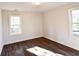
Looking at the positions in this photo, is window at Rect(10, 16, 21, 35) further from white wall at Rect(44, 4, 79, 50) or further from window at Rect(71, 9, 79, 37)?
window at Rect(71, 9, 79, 37)

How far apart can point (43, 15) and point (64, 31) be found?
7.45 ft

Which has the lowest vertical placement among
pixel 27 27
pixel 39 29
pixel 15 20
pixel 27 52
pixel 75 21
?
pixel 27 52

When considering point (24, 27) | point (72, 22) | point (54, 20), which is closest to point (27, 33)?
point (24, 27)

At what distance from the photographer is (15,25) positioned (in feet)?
15.5

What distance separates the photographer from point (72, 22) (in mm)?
3422

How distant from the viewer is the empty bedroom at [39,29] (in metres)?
3.15

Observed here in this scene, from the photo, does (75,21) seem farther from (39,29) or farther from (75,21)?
(39,29)

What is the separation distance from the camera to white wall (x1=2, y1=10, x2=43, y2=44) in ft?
14.1

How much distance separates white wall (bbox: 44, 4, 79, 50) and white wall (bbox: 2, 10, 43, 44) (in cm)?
77

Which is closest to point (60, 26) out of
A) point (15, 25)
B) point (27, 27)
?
point (27, 27)

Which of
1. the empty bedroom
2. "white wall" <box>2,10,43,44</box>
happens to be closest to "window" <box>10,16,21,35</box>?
the empty bedroom

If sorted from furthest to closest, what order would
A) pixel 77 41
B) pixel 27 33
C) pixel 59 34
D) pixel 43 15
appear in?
pixel 43 15, pixel 27 33, pixel 59 34, pixel 77 41

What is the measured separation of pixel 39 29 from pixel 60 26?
78.3 inches

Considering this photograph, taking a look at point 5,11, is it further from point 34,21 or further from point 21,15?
point 34,21
